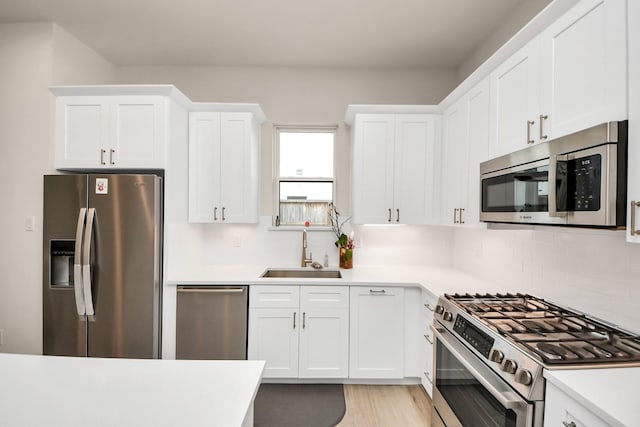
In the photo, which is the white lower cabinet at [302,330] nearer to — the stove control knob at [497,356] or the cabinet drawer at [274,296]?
the cabinet drawer at [274,296]

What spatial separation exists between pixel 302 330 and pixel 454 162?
6.15 feet

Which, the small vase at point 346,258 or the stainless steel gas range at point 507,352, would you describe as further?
the small vase at point 346,258

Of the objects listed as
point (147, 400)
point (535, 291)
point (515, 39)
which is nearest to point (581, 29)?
point (515, 39)

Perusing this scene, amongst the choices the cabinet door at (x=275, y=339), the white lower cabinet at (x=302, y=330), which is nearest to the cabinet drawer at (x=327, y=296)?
the white lower cabinet at (x=302, y=330)

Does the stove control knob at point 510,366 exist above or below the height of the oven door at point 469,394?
above

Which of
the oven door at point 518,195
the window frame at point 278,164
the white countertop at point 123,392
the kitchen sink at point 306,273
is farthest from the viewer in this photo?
the window frame at point 278,164

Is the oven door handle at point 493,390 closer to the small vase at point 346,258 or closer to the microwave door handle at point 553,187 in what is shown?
the microwave door handle at point 553,187

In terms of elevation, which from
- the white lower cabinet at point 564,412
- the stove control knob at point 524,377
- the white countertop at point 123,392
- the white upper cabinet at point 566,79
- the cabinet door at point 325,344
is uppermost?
the white upper cabinet at point 566,79

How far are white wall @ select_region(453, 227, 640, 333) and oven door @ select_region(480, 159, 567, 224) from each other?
0.08m

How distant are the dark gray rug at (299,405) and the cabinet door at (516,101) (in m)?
2.12

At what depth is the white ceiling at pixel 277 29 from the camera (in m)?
2.37

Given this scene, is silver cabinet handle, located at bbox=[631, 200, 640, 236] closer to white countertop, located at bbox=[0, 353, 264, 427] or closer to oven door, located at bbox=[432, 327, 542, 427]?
oven door, located at bbox=[432, 327, 542, 427]

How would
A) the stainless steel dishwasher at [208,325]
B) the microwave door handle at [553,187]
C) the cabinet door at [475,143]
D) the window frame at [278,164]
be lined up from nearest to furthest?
the microwave door handle at [553,187], the cabinet door at [475,143], the stainless steel dishwasher at [208,325], the window frame at [278,164]

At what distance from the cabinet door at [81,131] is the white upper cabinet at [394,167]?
6.92ft
